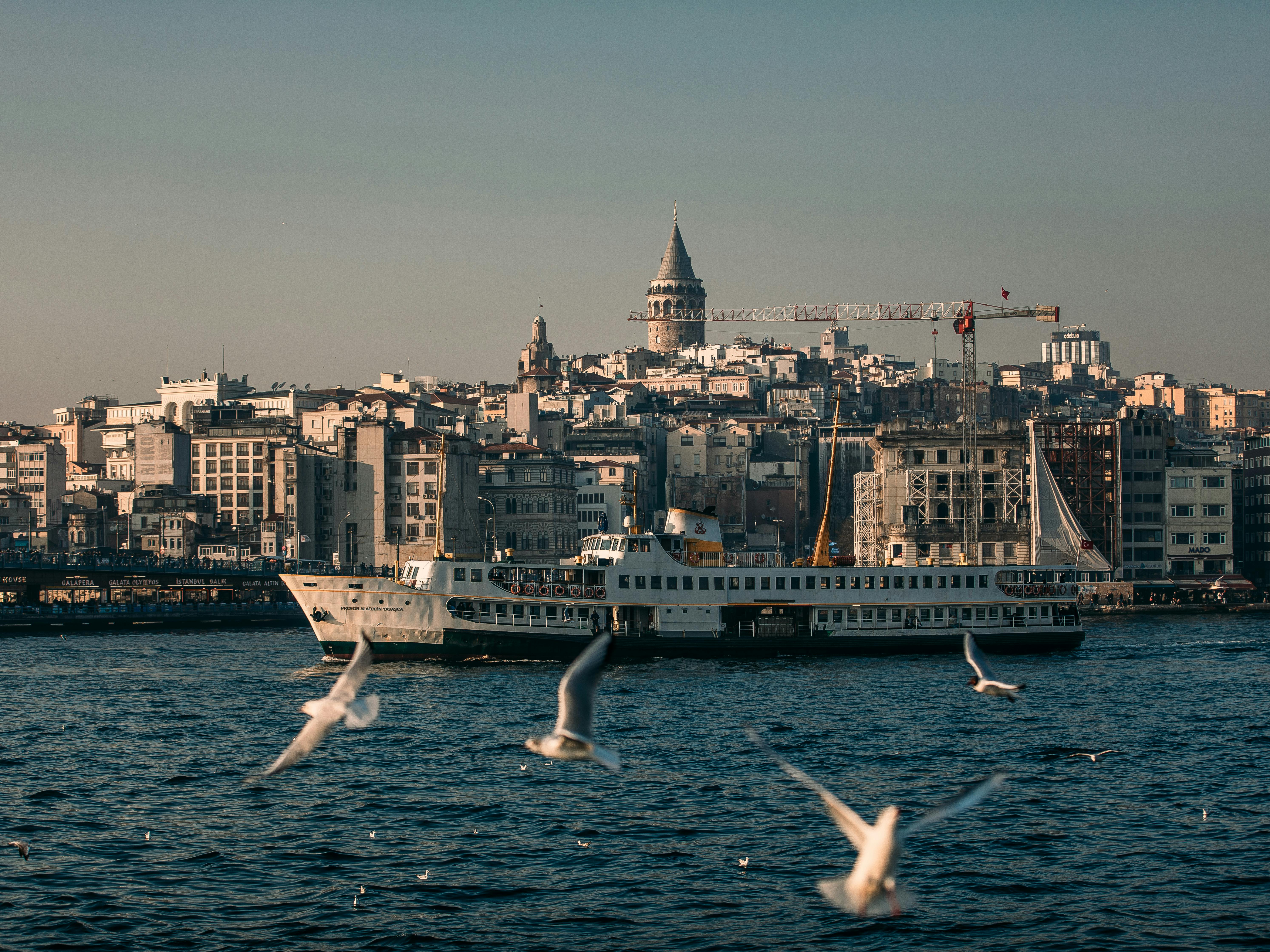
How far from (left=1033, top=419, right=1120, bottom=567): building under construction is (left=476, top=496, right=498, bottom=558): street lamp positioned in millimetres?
39494

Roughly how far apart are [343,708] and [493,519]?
98.4 meters

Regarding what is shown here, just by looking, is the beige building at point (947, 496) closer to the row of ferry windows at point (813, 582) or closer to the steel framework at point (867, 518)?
the steel framework at point (867, 518)

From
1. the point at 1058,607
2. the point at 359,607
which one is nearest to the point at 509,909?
the point at 359,607

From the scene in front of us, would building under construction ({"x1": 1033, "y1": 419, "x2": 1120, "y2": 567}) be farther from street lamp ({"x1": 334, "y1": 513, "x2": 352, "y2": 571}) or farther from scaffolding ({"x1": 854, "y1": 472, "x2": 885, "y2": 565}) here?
street lamp ({"x1": 334, "y1": 513, "x2": 352, "y2": 571})

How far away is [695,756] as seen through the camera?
35.9m

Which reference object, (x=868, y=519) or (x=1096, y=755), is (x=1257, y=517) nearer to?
(x=868, y=519)

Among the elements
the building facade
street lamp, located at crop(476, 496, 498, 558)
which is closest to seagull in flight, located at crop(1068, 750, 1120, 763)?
street lamp, located at crop(476, 496, 498, 558)

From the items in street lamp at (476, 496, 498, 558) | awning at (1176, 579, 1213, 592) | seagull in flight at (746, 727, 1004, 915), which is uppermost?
street lamp at (476, 496, 498, 558)

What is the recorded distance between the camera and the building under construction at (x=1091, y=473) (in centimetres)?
10756

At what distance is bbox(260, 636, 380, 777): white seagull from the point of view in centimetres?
1323

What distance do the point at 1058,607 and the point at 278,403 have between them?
109 m

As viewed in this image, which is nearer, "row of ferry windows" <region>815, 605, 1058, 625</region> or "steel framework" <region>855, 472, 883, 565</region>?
"row of ferry windows" <region>815, 605, 1058, 625</region>

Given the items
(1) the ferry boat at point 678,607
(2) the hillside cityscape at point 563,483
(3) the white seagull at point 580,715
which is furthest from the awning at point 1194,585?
(3) the white seagull at point 580,715

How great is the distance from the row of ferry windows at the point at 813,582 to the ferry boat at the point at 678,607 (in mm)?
49
